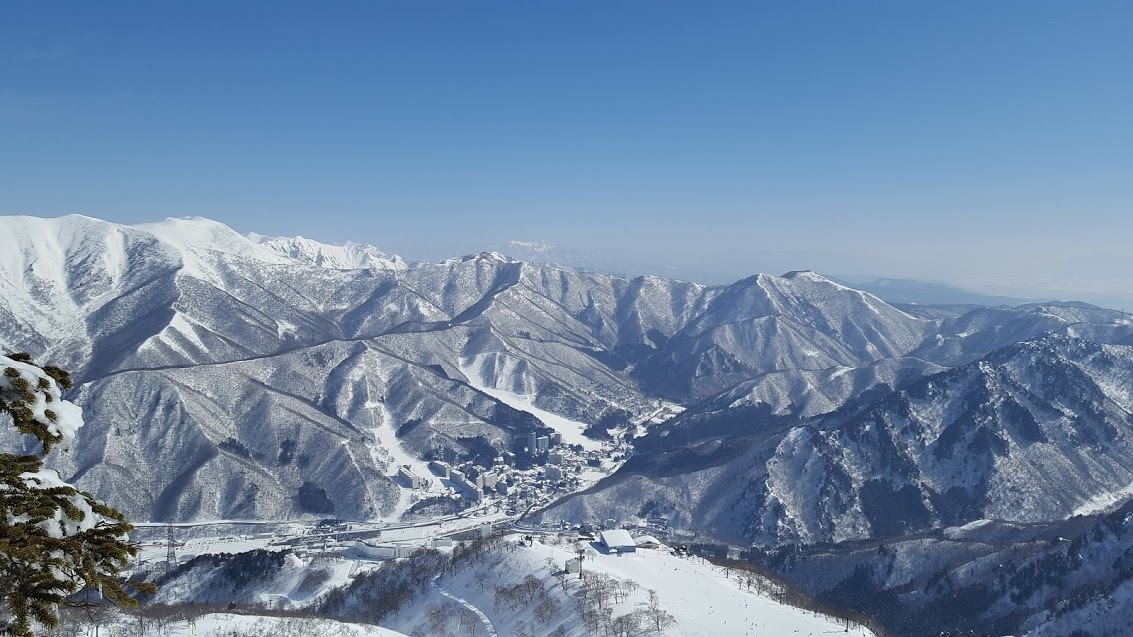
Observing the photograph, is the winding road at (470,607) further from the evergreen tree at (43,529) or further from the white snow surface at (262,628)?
the evergreen tree at (43,529)

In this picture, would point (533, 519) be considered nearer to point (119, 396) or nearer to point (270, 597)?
point (270, 597)

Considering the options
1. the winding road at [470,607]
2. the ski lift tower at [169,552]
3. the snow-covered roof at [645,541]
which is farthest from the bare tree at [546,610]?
the ski lift tower at [169,552]

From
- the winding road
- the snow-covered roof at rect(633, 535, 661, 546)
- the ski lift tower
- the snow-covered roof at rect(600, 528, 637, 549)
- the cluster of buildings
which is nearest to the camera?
the winding road

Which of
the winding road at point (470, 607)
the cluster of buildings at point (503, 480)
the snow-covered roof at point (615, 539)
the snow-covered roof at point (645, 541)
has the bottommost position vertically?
the cluster of buildings at point (503, 480)

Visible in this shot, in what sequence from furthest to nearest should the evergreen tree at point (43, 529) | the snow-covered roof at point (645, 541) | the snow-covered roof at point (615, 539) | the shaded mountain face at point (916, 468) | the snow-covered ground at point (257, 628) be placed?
1. the shaded mountain face at point (916, 468)
2. the snow-covered roof at point (645, 541)
3. the snow-covered roof at point (615, 539)
4. the snow-covered ground at point (257, 628)
5. the evergreen tree at point (43, 529)

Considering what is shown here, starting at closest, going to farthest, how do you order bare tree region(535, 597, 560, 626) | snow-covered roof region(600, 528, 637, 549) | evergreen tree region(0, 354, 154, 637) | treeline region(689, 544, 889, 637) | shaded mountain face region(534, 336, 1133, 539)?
evergreen tree region(0, 354, 154, 637), treeline region(689, 544, 889, 637), bare tree region(535, 597, 560, 626), snow-covered roof region(600, 528, 637, 549), shaded mountain face region(534, 336, 1133, 539)

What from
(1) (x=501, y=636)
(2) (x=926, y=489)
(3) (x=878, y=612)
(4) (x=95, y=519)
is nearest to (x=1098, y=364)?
(2) (x=926, y=489)

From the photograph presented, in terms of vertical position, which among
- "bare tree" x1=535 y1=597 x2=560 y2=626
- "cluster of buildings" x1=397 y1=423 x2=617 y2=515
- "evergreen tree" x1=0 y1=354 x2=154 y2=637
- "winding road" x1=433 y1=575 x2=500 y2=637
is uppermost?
"evergreen tree" x1=0 y1=354 x2=154 y2=637

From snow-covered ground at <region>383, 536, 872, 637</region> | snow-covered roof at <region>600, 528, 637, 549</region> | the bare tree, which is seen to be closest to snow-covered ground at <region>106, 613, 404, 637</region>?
snow-covered ground at <region>383, 536, 872, 637</region>

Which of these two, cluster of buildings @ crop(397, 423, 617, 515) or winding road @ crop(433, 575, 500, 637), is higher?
winding road @ crop(433, 575, 500, 637)

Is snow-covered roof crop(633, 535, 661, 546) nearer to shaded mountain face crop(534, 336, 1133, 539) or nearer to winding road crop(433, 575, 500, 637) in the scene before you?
shaded mountain face crop(534, 336, 1133, 539)
